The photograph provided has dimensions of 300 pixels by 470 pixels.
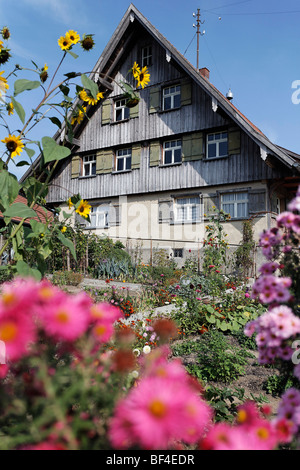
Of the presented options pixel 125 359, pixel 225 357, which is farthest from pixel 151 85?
pixel 125 359

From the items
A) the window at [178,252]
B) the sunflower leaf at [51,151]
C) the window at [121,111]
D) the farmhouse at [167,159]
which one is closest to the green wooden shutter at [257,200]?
the farmhouse at [167,159]

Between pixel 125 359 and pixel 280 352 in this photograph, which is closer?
pixel 125 359

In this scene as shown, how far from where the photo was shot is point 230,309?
5.52m

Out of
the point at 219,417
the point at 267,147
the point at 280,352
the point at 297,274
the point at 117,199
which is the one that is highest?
the point at 267,147

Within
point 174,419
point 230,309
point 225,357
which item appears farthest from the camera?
point 230,309

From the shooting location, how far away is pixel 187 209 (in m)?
14.0

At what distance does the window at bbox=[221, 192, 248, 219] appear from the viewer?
12.7m

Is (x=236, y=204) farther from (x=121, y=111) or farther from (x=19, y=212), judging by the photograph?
(x=19, y=212)

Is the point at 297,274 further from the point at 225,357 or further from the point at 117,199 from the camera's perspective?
the point at 117,199

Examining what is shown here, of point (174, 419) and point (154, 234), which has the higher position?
point (154, 234)

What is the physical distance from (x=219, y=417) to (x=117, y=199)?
44.0 feet

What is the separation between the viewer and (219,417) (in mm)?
2480

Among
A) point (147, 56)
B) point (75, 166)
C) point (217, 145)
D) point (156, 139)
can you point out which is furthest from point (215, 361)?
point (75, 166)
